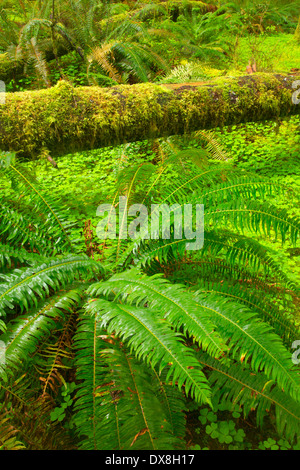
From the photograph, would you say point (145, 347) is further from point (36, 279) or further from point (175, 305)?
point (36, 279)

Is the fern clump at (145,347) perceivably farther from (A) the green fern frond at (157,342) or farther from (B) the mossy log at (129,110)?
(B) the mossy log at (129,110)

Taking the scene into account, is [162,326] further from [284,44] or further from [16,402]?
[284,44]

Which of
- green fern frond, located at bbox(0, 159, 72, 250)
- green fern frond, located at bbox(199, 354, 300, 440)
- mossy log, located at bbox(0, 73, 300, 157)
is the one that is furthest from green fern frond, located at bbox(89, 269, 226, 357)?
mossy log, located at bbox(0, 73, 300, 157)

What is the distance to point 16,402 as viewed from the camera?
4.72 ft

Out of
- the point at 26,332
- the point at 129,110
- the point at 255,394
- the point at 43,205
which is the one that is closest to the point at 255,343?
the point at 255,394

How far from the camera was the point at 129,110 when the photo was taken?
9.06 ft

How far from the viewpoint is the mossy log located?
251 centimetres

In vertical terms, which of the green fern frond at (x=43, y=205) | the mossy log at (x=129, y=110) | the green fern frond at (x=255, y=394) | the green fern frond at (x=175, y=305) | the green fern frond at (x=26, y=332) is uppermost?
the mossy log at (x=129, y=110)

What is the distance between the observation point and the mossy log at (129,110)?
8.23 ft

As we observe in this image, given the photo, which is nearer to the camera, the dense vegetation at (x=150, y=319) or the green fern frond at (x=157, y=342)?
the green fern frond at (x=157, y=342)

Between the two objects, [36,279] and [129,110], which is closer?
[36,279]

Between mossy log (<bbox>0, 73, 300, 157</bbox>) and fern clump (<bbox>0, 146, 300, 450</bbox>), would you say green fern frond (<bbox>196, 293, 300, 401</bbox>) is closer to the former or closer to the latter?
fern clump (<bbox>0, 146, 300, 450</bbox>)

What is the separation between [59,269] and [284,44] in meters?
7.11

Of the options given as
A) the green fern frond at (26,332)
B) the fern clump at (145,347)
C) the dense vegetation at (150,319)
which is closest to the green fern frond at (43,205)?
the dense vegetation at (150,319)
